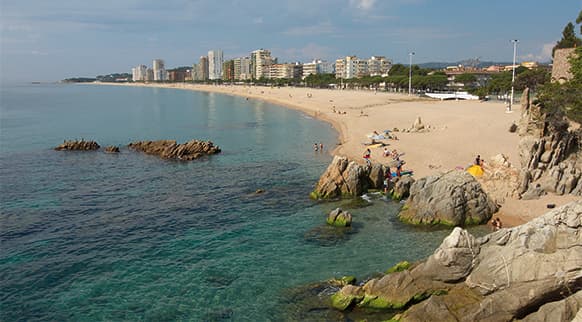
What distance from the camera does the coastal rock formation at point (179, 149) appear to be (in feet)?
153

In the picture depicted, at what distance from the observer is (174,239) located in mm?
24047

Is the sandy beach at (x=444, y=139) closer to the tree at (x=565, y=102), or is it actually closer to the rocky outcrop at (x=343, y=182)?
the tree at (x=565, y=102)

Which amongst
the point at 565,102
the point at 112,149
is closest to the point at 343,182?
the point at 565,102

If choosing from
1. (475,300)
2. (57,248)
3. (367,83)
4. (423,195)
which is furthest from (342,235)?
(367,83)

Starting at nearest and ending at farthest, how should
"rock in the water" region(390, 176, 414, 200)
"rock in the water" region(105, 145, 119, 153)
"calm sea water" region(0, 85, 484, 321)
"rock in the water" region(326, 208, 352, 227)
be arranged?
1. "calm sea water" region(0, 85, 484, 321)
2. "rock in the water" region(326, 208, 352, 227)
3. "rock in the water" region(390, 176, 414, 200)
4. "rock in the water" region(105, 145, 119, 153)

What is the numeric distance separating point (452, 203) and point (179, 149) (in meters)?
30.5

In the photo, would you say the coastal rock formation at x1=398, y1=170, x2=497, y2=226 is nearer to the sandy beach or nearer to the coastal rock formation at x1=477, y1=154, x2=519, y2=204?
the sandy beach

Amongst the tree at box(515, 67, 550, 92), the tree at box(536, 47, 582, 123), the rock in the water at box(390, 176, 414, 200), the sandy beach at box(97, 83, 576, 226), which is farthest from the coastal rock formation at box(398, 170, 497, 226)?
the tree at box(515, 67, 550, 92)

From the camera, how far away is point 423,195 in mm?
26000

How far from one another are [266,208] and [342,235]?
674cm

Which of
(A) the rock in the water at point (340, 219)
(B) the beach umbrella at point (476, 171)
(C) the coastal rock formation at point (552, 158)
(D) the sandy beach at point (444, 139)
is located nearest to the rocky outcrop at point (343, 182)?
(A) the rock in the water at point (340, 219)

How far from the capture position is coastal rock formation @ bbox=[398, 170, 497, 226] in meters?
24.8

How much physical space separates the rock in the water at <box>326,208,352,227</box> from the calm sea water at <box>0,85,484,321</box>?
66 centimetres

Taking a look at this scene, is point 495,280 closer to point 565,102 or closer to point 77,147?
point 565,102
